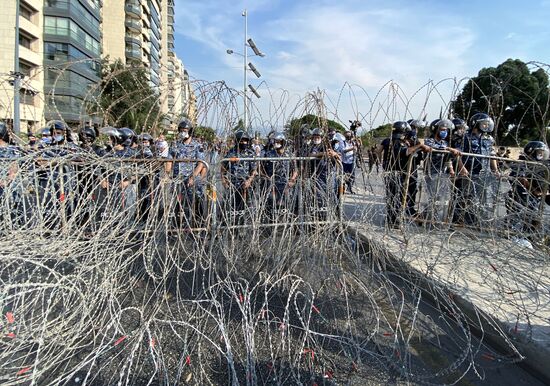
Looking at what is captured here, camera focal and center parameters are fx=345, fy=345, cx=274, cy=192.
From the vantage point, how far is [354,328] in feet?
9.51

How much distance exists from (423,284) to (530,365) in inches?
48.7

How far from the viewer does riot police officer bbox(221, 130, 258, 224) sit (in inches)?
157

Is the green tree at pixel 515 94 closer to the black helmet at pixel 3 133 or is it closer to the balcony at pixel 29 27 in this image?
the black helmet at pixel 3 133

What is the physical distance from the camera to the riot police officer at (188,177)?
3732mm

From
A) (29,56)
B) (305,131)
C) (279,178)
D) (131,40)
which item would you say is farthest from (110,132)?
(131,40)

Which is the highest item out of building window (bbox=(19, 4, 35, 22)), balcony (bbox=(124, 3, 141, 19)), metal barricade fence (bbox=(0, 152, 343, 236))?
balcony (bbox=(124, 3, 141, 19))

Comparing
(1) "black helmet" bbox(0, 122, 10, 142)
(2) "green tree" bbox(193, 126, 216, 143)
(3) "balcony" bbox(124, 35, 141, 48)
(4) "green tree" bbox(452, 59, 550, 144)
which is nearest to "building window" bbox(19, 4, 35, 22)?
(3) "balcony" bbox(124, 35, 141, 48)

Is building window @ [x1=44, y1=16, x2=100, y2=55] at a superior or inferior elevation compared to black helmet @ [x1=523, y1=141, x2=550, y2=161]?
superior

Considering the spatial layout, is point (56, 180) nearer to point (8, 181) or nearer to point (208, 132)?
point (8, 181)

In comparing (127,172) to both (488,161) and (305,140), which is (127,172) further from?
(488,161)

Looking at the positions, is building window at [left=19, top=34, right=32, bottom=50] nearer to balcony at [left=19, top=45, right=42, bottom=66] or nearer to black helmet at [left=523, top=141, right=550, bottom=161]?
balcony at [left=19, top=45, right=42, bottom=66]

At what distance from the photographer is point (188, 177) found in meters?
3.86

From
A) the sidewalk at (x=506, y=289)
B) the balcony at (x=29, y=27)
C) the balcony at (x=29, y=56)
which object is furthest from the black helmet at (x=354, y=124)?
the balcony at (x=29, y=27)

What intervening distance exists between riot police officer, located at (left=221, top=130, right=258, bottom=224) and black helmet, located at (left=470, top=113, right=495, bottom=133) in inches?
137
